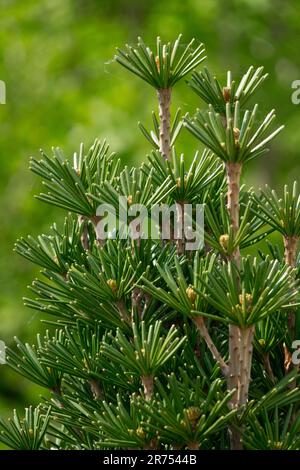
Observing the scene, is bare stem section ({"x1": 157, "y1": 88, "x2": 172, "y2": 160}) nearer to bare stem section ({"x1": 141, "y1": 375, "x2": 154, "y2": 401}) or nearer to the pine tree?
the pine tree

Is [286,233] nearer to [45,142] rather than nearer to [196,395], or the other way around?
[196,395]

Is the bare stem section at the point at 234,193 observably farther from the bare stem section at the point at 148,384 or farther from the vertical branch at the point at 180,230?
the bare stem section at the point at 148,384

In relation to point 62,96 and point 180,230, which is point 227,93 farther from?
point 62,96

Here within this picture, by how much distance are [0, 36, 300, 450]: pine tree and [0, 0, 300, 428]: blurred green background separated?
17.0 ft

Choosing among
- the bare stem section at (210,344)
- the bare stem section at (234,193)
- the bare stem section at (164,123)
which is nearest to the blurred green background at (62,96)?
the bare stem section at (164,123)

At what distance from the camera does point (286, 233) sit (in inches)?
64.4

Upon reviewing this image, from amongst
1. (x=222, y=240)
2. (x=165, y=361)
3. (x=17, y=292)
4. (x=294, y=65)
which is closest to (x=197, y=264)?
(x=222, y=240)

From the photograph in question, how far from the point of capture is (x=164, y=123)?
180 centimetres

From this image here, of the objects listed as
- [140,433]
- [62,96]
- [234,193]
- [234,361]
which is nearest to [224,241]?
[234,193]

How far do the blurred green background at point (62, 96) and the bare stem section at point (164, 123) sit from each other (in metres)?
5.08

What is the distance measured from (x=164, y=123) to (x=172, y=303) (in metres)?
0.45

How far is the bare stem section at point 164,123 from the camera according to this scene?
1796mm

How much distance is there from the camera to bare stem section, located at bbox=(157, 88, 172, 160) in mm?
1796

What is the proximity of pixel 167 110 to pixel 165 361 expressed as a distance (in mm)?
565
